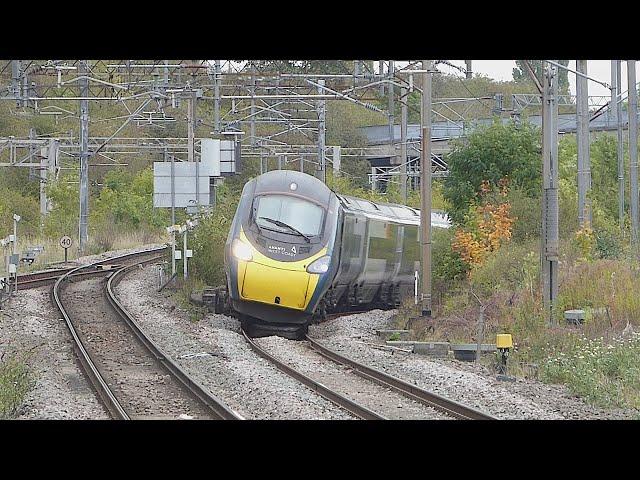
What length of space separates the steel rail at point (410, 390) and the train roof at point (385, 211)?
430 centimetres

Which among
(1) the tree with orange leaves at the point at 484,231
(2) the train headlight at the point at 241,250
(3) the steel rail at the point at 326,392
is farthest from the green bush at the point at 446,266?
(3) the steel rail at the point at 326,392

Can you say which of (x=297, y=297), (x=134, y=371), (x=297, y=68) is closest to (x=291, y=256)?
(x=297, y=297)

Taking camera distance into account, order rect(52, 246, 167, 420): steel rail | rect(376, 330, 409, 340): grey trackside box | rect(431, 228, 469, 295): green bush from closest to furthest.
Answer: rect(52, 246, 167, 420): steel rail, rect(376, 330, 409, 340): grey trackside box, rect(431, 228, 469, 295): green bush

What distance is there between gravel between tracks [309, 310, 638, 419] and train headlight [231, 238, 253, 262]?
2128 mm

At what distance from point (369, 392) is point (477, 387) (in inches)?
54.0

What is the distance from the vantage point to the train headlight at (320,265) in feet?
60.2

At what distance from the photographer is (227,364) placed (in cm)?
1584

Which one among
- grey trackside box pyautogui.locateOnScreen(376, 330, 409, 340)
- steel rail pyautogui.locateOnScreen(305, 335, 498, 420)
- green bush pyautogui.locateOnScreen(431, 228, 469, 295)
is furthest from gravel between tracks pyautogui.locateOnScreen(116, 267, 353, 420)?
green bush pyautogui.locateOnScreen(431, 228, 469, 295)

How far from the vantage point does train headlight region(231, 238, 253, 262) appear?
59.8 feet

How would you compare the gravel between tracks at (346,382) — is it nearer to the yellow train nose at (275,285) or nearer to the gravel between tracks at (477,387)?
the gravel between tracks at (477,387)

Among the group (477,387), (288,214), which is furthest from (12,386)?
(288,214)

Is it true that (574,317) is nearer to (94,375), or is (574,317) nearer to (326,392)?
(326,392)

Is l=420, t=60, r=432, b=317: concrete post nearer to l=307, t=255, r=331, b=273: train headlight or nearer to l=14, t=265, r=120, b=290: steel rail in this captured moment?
l=307, t=255, r=331, b=273: train headlight

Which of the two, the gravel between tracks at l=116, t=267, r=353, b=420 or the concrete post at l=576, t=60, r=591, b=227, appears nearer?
the gravel between tracks at l=116, t=267, r=353, b=420
